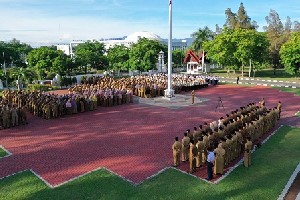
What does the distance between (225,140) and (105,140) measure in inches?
223

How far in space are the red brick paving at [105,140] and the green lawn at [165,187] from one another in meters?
0.51

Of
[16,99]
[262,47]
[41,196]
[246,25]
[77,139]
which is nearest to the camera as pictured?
[41,196]

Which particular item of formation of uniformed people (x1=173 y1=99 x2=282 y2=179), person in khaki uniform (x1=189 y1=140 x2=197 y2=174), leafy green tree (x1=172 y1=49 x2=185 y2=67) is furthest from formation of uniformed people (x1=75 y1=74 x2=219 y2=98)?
leafy green tree (x1=172 y1=49 x2=185 y2=67)

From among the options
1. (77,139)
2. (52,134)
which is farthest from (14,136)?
(77,139)

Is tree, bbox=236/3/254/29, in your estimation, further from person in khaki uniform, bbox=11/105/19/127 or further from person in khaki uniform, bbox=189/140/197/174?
person in khaki uniform, bbox=189/140/197/174

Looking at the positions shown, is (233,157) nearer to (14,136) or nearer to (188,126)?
(188,126)

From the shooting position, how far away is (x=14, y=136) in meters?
14.3

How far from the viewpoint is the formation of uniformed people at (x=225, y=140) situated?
403 inches

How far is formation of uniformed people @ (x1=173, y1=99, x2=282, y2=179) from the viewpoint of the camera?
10.2 metres

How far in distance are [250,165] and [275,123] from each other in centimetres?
663

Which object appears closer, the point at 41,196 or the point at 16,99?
the point at 41,196

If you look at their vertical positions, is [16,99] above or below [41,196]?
above

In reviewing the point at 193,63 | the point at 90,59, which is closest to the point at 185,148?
the point at 90,59

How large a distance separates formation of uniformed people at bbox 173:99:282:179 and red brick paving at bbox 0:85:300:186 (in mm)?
625
